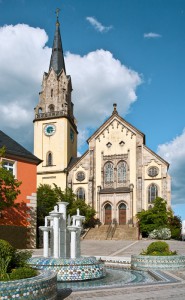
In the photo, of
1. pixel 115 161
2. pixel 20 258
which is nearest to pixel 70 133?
pixel 115 161

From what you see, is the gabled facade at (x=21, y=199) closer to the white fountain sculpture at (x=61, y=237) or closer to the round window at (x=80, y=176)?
the white fountain sculpture at (x=61, y=237)

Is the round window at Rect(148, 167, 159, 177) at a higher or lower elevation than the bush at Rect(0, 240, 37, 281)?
higher

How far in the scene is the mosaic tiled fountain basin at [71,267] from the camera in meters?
14.1

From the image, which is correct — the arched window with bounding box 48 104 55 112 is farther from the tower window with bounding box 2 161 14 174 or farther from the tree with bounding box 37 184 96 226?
the tower window with bounding box 2 161 14 174

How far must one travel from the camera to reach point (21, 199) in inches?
1243

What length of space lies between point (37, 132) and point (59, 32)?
19945 millimetres

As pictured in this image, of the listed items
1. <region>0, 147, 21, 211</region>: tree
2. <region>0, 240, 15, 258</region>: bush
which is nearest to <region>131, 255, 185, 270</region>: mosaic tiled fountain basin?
<region>0, 240, 15, 258</region>: bush

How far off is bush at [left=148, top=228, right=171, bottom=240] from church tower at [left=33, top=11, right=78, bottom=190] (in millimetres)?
15905

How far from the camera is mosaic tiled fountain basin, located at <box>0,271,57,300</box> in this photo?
846cm

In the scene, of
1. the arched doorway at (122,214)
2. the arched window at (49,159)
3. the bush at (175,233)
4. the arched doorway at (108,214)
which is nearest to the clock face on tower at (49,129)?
the arched window at (49,159)

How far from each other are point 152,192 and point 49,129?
61.8 ft

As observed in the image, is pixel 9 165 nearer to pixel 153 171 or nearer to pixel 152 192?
pixel 152 192

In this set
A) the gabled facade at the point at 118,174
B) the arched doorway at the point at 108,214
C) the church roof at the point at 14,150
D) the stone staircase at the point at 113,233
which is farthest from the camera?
the arched doorway at the point at 108,214

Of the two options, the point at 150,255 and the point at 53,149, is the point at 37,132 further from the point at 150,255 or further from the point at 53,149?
the point at 150,255
